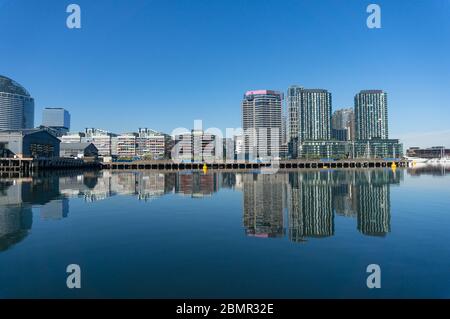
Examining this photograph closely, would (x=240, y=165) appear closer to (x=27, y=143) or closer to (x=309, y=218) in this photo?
(x=27, y=143)

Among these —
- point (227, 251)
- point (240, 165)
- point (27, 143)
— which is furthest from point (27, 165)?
point (227, 251)

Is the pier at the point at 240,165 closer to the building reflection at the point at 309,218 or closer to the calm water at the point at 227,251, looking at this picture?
the building reflection at the point at 309,218

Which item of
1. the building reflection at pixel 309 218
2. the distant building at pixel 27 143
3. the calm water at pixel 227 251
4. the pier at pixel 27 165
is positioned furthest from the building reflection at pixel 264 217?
the distant building at pixel 27 143

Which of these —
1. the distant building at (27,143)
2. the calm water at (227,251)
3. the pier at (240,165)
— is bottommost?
the calm water at (227,251)

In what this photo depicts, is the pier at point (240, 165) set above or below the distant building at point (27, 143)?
below

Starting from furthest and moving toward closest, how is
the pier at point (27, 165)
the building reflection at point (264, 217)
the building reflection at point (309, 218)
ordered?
the pier at point (27, 165) → the building reflection at point (264, 217) → the building reflection at point (309, 218)

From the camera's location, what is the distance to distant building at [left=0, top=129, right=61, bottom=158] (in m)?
126

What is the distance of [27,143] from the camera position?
131m

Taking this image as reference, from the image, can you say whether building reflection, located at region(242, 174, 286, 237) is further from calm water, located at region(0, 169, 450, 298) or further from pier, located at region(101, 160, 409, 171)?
pier, located at region(101, 160, 409, 171)

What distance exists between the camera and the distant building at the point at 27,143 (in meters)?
126

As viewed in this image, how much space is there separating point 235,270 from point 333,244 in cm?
710

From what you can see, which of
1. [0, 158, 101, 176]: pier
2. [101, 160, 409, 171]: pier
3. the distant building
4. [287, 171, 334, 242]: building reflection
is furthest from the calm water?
[101, 160, 409, 171]: pier
